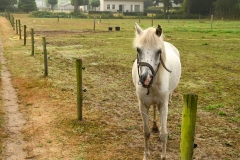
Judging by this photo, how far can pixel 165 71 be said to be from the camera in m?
4.75

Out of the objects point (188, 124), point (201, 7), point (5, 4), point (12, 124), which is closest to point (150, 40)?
point (188, 124)

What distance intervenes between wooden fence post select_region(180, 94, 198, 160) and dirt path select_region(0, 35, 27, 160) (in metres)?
3.17

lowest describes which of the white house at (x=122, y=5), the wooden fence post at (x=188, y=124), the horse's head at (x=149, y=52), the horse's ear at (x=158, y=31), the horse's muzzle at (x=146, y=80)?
the wooden fence post at (x=188, y=124)

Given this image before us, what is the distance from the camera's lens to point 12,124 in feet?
21.9

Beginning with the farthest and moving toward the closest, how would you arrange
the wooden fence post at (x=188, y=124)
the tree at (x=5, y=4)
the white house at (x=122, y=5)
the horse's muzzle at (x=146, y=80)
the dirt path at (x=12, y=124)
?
the white house at (x=122, y=5), the tree at (x=5, y=4), the dirt path at (x=12, y=124), the horse's muzzle at (x=146, y=80), the wooden fence post at (x=188, y=124)

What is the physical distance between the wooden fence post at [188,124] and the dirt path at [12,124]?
10.4ft

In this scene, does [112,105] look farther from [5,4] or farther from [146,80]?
[5,4]

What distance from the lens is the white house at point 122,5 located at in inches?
2899

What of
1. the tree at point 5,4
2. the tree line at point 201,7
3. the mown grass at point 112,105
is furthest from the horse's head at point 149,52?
the tree at point 5,4

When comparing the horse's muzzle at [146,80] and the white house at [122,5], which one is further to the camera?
the white house at [122,5]

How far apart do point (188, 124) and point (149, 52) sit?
121 centimetres

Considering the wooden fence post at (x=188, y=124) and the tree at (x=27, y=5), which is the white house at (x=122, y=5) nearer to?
the tree at (x=27, y=5)

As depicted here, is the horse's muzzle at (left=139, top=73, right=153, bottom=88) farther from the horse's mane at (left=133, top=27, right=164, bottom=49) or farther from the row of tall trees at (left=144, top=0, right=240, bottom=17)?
the row of tall trees at (left=144, top=0, right=240, bottom=17)

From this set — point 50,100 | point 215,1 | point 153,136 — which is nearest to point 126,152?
point 153,136
